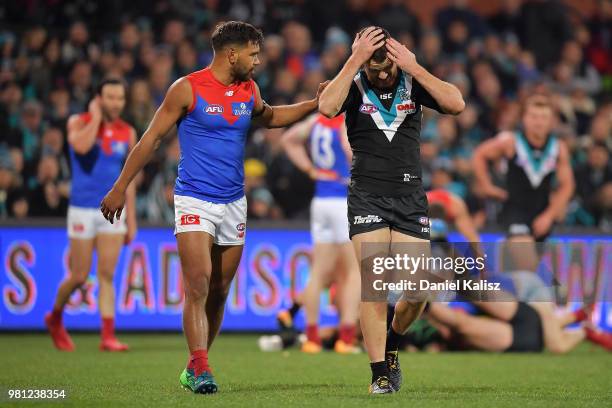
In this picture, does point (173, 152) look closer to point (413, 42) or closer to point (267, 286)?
point (267, 286)

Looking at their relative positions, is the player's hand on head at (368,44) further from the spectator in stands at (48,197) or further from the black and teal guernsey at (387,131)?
the spectator in stands at (48,197)

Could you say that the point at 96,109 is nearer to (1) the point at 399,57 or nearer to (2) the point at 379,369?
(1) the point at 399,57

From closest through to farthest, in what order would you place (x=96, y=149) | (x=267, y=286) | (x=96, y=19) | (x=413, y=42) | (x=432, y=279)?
(x=432, y=279) < (x=96, y=149) < (x=267, y=286) < (x=96, y=19) < (x=413, y=42)

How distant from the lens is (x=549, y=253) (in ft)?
45.7

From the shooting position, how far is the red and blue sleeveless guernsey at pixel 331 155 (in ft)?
42.3

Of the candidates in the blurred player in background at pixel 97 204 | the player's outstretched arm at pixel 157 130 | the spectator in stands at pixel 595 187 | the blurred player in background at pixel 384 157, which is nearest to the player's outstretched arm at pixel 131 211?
the blurred player in background at pixel 97 204

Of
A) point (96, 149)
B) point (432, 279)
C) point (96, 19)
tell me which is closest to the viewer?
point (432, 279)

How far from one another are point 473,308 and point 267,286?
291 centimetres

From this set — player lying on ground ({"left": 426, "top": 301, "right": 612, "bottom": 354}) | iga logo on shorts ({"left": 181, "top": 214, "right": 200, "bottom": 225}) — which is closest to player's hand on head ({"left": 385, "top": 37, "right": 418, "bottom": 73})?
iga logo on shorts ({"left": 181, "top": 214, "right": 200, "bottom": 225})

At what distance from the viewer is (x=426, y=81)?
798cm

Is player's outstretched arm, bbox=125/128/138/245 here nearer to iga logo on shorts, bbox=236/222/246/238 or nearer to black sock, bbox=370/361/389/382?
iga logo on shorts, bbox=236/222/246/238

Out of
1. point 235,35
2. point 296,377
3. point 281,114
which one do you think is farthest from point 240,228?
point 296,377

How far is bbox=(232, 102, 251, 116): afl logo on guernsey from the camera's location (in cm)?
838

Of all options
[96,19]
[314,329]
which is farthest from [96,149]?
[96,19]
